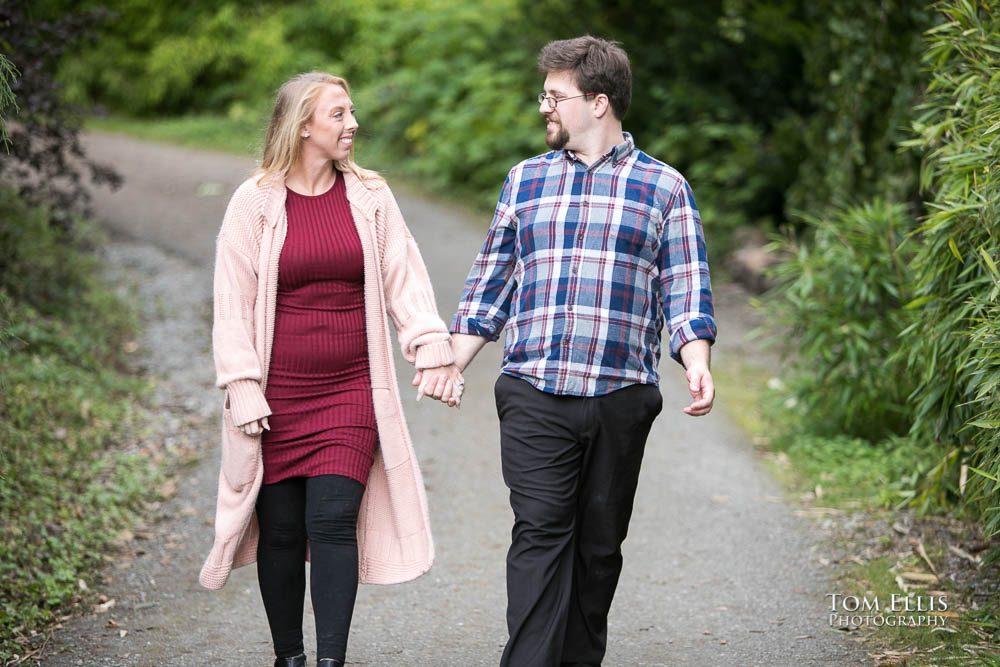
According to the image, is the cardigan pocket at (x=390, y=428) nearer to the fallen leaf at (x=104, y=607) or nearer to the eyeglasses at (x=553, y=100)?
the eyeglasses at (x=553, y=100)

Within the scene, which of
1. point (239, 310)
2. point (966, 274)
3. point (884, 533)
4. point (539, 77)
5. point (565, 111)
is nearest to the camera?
point (565, 111)

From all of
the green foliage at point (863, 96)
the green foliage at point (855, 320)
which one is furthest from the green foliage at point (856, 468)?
the green foliage at point (863, 96)

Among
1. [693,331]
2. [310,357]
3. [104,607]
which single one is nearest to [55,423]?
[104,607]

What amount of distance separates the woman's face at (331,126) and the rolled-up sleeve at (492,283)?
0.55 m

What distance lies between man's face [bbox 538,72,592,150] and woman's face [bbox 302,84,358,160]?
2.21ft

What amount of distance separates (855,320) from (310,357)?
163 inches

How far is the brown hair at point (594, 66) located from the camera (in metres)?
3.56

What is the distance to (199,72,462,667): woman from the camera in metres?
3.73

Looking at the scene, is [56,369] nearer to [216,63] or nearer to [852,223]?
[852,223]

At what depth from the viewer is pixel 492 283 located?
3.78m

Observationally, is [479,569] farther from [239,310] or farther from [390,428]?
[239,310]

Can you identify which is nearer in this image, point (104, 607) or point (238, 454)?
point (238, 454)

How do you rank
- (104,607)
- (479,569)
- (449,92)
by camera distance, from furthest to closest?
(449,92)
(479,569)
(104,607)

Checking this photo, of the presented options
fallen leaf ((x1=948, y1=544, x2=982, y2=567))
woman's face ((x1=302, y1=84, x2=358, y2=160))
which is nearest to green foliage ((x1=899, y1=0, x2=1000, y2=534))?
fallen leaf ((x1=948, y1=544, x2=982, y2=567))
